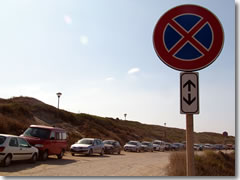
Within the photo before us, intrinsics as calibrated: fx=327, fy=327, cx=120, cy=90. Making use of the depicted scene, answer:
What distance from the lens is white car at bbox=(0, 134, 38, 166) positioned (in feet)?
49.5

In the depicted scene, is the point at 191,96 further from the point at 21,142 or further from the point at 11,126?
the point at 11,126

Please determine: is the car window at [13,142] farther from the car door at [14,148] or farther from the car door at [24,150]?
the car door at [24,150]

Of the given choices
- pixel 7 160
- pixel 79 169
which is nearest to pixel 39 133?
pixel 7 160

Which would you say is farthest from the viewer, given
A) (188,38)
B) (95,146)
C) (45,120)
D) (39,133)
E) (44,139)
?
(45,120)

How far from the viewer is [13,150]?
15.8 meters

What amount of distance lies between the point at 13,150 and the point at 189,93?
13.5 meters

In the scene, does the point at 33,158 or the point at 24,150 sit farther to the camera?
the point at 33,158

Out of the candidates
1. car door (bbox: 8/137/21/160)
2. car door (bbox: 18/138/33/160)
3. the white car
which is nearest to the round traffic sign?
the white car

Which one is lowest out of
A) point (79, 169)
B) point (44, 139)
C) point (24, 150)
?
point (79, 169)

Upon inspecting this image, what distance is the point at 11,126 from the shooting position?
31.7 meters

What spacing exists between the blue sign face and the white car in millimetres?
12833

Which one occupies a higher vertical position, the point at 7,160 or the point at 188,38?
the point at 188,38

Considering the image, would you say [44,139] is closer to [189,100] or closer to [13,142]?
[13,142]

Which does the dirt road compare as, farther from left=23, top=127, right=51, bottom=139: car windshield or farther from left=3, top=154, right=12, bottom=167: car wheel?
left=23, top=127, right=51, bottom=139: car windshield
